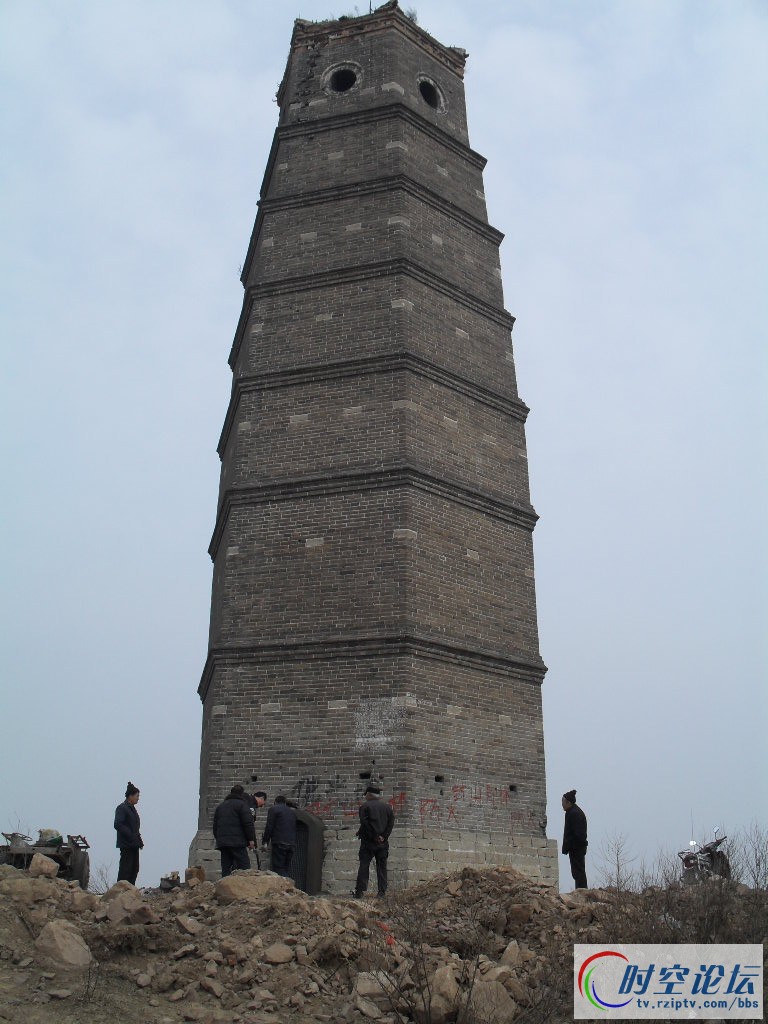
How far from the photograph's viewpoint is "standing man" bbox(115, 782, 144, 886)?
1055 cm

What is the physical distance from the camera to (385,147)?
17.4 meters

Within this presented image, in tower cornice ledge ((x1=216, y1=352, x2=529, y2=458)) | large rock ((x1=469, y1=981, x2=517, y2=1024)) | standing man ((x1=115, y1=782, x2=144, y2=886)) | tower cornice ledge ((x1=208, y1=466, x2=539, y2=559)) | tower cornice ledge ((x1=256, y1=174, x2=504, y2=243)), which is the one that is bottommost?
large rock ((x1=469, y1=981, x2=517, y2=1024))

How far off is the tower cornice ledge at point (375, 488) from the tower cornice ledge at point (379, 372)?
5.35 feet

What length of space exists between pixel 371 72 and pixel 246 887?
48.4 feet

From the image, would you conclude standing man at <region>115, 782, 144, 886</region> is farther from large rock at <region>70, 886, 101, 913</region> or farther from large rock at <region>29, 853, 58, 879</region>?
large rock at <region>70, 886, 101, 913</region>

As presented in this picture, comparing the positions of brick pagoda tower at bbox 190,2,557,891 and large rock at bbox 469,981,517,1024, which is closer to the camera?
large rock at bbox 469,981,517,1024

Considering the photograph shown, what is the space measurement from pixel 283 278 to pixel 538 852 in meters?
9.38

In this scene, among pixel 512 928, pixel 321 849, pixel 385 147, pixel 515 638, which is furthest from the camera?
pixel 385 147

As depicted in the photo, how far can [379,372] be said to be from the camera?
1512cm

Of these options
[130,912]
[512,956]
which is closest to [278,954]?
[130,912]

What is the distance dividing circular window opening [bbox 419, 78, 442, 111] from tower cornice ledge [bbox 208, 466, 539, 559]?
8210 millimetres

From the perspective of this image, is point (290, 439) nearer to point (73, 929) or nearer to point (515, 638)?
point (515, 638)

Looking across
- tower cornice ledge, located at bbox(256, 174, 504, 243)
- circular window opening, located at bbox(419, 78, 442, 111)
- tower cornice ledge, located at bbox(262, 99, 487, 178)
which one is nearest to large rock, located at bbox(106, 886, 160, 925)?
tower cornice ledge, located at bbox(256, 174, 504, 243)

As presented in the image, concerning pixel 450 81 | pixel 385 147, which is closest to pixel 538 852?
pixel 385 147
